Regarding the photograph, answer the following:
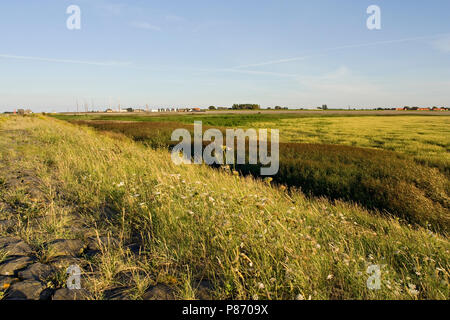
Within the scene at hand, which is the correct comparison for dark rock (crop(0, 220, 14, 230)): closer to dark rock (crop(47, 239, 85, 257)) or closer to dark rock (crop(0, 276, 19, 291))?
dark rock (crop(47, 239, 85, 257))

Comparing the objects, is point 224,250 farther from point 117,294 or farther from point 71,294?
point 71,294

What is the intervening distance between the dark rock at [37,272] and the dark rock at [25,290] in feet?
0.25

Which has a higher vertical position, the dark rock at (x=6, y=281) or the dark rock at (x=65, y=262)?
the dark rock at (x=6, y=281)

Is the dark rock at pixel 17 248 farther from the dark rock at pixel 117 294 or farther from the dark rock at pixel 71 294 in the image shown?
the dark rock at pixel 117 294

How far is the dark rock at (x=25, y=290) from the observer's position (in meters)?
2.00

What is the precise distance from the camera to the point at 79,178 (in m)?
5.52

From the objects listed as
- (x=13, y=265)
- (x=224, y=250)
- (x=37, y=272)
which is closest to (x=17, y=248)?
(x=13, y=265)

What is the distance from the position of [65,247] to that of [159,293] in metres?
1.31

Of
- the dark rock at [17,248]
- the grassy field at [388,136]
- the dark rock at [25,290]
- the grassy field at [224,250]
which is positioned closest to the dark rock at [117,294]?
the grassy field at [224,250]

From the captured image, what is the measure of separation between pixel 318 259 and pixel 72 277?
2099 millimetres

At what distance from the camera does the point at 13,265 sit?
237 cm

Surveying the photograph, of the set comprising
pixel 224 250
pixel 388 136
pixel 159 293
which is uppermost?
pixel 388 136
